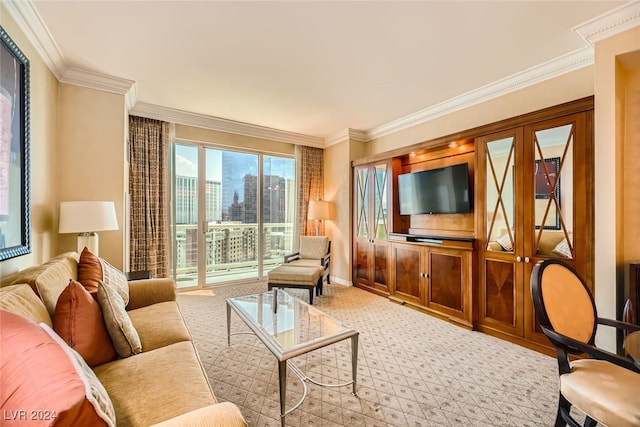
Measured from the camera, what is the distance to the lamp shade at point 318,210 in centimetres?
477

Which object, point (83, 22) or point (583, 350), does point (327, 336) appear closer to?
point (583, 350)

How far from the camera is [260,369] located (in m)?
2.13

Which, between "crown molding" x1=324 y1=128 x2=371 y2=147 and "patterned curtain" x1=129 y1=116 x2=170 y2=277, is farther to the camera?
"crown molding" x1=324 y1=128 x2=371 y2=147

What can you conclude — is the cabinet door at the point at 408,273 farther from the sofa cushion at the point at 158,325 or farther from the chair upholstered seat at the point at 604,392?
the sofa cushion at the point at 158,325

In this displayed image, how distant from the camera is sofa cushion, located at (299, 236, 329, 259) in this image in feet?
14.6

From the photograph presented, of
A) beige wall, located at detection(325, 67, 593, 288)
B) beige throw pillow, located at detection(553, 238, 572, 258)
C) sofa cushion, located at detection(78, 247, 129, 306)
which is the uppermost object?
beige wall, located at detection(325, 67, 593, 288)

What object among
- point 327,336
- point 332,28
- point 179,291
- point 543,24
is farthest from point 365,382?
point 179,291

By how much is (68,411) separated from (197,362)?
935mm

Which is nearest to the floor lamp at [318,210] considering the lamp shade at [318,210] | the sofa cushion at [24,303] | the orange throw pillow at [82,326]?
the lamp shade at [318,210]

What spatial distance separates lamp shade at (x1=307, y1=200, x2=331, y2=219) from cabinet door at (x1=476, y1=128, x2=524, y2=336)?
250 centimetres

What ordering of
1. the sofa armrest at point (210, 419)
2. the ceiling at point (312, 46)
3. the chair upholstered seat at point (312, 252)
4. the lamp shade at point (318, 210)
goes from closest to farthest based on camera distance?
the sofa armrest at point (210, 419) < the ceiling at point (312, 46) < the chair upholstered seat at point (312, 252) < the lamp shade at point (318, 210)

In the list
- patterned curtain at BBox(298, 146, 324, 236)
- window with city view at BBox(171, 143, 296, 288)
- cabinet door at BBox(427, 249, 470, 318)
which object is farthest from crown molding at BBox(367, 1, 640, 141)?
window with city view at BBox(171, 143, 296, 288)

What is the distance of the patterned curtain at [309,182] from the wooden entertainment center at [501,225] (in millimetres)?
1587

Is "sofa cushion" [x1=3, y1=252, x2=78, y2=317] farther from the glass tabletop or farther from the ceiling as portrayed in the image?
the ceiling
